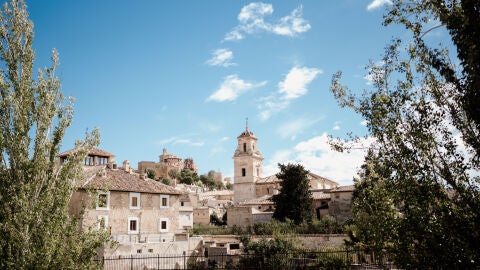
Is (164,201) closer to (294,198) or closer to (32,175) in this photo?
(294,198)

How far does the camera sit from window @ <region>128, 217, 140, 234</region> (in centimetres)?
2914

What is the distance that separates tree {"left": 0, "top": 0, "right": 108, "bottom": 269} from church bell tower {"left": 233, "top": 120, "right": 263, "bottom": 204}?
49.0 meters

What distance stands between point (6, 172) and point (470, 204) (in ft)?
35.3

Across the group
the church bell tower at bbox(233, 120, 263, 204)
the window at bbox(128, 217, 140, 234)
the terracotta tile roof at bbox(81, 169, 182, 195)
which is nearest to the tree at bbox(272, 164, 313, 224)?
the terracotta tile roof at bbox(81, 169, 182, 195)

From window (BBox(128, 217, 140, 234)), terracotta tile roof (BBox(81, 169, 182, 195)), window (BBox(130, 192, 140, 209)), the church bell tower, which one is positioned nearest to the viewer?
window (BBox(128, 217, 140, 234))

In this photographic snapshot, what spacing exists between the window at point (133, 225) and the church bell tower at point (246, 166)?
30105 mm

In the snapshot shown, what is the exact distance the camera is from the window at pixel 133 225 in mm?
29141

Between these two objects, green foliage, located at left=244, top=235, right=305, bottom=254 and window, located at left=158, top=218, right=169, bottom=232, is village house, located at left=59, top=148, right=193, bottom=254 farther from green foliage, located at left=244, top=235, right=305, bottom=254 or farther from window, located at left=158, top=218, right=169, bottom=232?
green foliage, located at left=244, top=235, right=305, bottom=254

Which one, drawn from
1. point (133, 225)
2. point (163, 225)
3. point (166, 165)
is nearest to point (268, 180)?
point (163, 225)

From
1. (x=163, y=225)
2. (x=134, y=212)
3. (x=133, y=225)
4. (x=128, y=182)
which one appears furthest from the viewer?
(x=163, y=225)

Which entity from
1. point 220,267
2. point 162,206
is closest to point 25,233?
point 220,267

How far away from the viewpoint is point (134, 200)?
30.0 m

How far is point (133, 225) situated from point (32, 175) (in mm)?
21315

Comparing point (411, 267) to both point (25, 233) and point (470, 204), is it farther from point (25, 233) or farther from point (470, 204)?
point (25, 233)
